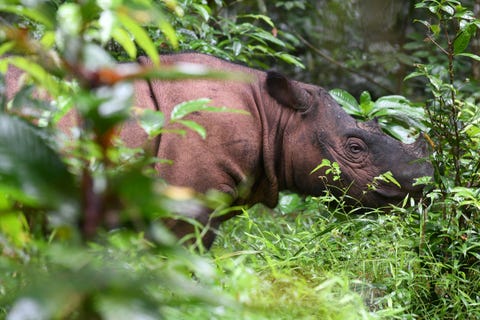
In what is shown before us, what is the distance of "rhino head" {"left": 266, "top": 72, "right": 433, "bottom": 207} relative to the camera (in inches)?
196

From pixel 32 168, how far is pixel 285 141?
141 inches

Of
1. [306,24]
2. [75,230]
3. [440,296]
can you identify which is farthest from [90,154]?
[306,24]

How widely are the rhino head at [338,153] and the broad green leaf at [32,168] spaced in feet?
11.5

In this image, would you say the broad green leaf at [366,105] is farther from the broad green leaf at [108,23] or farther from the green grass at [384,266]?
the broad green leaf at [108,23]

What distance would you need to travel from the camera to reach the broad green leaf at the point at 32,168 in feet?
4.87

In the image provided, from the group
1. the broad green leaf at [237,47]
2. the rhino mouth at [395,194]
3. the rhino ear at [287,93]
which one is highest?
the rhino ear at [287,93]

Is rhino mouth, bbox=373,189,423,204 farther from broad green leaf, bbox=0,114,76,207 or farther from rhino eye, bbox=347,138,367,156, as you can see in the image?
broad green leaf, bbox=0,114,76,207

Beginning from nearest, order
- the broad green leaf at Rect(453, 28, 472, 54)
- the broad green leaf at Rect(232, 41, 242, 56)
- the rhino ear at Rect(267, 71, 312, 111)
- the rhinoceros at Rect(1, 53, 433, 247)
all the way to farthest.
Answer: the broad green leaf at Rect(453, 28, 472, 54) → the rhinoceros at Rect(1, 53, 433, 247) → the rhino ear at Rect(267, 71, 312, 111) → the broad green leaf at Rect(232, 41, 242, 56)

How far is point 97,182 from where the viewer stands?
1.64m

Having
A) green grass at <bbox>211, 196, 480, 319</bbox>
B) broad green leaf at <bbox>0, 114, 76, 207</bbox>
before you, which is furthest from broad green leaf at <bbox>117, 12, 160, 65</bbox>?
green grass at <bbox>211, 196, 480, 319</bbox>

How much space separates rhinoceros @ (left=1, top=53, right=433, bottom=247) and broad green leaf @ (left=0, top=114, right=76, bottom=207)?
115 inches

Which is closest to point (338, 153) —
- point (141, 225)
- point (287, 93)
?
point (287, 93)

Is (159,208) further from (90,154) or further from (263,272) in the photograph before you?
(263,272)

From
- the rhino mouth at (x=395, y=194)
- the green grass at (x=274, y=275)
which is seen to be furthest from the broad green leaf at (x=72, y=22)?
the rhino mouth at (x=395, y=194)
